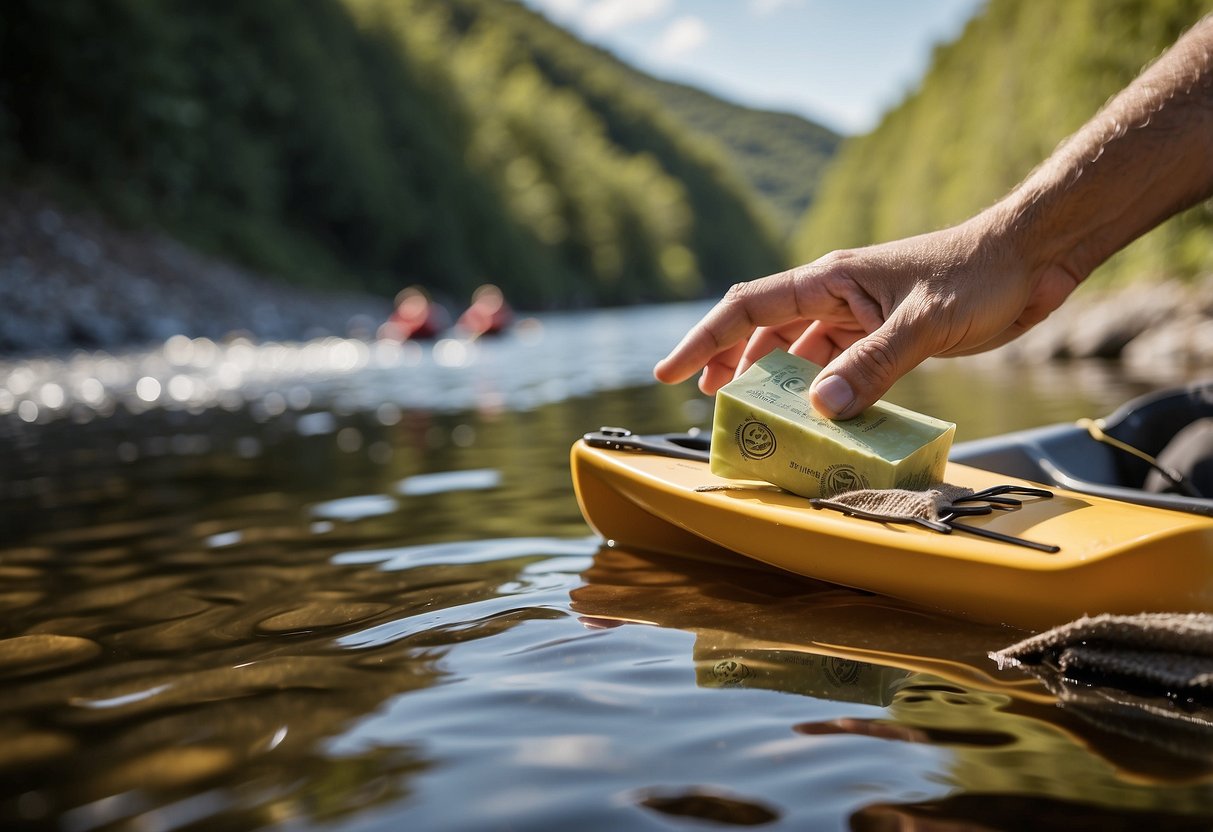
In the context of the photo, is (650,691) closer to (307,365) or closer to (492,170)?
(307,365)

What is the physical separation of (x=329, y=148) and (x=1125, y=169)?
134 feet

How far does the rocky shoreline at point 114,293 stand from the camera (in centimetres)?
1861

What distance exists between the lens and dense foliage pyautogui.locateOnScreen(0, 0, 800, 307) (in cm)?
2627

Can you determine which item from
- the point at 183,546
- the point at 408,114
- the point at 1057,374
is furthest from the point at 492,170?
the point at 183,546

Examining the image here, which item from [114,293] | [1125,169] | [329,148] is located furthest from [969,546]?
[329,148]

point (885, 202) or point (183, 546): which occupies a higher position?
point (885, 202)

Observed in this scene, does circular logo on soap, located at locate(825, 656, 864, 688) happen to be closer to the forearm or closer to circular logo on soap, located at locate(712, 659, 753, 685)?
circular logo on soap, located at locate(712, 659, 753, 685)

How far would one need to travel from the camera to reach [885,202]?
192 ft

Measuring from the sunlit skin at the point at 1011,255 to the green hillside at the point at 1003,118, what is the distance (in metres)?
5.82

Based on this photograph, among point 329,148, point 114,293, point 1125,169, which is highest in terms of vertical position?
point 329,148

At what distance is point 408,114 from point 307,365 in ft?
118

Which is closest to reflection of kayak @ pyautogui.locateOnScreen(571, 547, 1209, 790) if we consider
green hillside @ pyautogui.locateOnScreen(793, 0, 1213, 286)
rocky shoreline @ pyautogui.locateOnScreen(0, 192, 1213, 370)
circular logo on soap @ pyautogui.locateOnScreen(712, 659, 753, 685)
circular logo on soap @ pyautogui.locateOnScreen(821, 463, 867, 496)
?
circular logo on soap @ pyautogui.locateOnScreen(712, 659, 753, 685)

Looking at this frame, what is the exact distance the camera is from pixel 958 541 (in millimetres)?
2291

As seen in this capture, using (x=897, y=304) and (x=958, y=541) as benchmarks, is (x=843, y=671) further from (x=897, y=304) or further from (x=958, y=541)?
(x=897, y=304)
